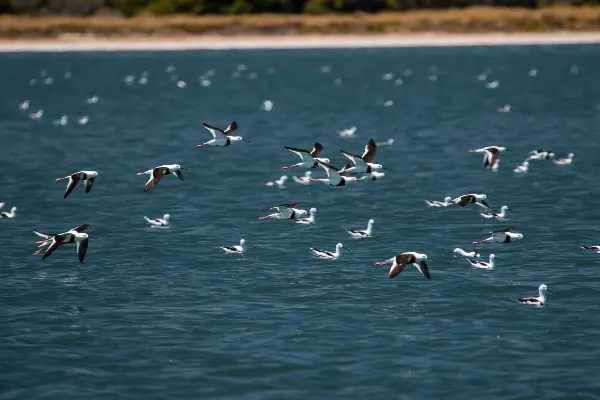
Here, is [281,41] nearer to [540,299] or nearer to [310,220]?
[310,220]

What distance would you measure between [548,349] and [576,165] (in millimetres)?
28473

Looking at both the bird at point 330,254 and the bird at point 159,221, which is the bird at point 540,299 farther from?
the bird at point 159,221

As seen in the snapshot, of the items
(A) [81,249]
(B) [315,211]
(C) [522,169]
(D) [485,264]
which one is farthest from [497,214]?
(A) [81,249]

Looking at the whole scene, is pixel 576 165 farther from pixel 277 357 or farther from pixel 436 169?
pixel 277 357

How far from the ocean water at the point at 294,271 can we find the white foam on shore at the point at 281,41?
162 ft

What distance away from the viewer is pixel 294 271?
34.8 meters

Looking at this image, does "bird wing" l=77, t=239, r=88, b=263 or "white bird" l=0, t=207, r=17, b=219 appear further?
"white bird" l=0, t=207, r=17, b=219

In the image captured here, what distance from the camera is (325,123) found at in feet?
256

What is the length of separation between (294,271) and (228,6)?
344 feet

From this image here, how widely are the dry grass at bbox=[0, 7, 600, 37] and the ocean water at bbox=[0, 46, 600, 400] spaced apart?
170 ft

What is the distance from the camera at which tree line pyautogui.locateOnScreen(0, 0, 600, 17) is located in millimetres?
136375

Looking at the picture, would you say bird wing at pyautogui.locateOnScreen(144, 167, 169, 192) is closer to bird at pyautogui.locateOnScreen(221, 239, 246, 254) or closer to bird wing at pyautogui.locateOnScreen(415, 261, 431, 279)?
bird at pyautogui.locateOnScreen(221, 239, 246, 254)

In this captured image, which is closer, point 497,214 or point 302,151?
point 302,151

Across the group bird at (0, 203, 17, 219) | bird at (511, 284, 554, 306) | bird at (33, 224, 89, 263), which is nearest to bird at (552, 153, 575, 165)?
bird at (0, 203, 17, 219)
